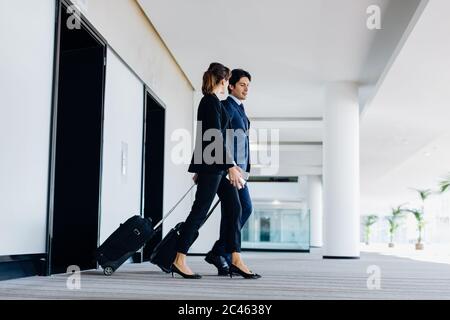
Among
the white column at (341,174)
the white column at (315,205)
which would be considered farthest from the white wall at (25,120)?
the white column at (315,205)

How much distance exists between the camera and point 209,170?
3625 millimetres

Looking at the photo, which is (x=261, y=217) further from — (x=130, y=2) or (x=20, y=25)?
(x=20, y=25)

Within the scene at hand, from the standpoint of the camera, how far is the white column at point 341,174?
9227 mm

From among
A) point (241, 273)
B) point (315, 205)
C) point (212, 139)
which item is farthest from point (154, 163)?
point (315, 205)

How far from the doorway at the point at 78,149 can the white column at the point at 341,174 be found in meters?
5.21

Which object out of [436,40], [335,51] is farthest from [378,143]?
[436,40]

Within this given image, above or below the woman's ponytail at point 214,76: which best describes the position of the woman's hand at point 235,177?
below

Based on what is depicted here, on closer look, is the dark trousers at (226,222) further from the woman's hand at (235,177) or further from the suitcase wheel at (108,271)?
Answer: the suitcase wheel at (108,271)

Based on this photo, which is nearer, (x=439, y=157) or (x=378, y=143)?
(x=378, y=143)

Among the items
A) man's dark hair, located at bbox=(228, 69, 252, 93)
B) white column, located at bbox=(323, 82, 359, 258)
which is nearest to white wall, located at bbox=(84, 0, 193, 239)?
man's dark hair, located at bbox=(228, 69, 252, 93)

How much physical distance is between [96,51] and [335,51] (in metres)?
3.99

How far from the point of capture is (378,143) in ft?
44.4
